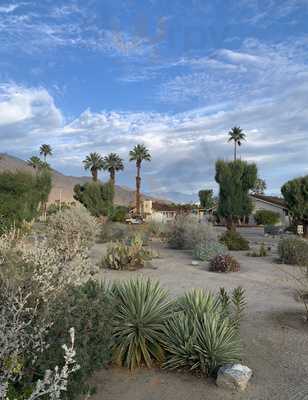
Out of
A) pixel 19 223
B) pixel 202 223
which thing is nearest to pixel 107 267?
pixel 19 223

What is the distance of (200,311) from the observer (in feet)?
20.2

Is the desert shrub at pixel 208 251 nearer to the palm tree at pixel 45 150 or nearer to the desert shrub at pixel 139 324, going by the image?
the desert shrub at pixel 139 324

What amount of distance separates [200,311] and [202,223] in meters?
17.4

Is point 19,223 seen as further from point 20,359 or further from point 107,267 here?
point 20,359

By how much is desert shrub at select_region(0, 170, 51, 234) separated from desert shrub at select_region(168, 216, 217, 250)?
24.6 feet

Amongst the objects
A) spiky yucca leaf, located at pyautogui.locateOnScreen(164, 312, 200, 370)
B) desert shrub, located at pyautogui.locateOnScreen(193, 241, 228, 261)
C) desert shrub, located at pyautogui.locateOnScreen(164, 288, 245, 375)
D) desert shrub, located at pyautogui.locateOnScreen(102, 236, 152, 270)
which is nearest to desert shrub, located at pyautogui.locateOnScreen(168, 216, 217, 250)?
desert shrub, located at pyautogui.locateOnScreen(193, 241, 228, 261)

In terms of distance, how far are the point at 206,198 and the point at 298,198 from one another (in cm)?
4581

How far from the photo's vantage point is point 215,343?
560cm

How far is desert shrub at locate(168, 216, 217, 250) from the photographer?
2188cm

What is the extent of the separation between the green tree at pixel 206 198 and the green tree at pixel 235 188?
44.4 metres

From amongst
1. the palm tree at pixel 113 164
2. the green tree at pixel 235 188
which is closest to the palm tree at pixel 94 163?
the palm tree at pixel 113 164

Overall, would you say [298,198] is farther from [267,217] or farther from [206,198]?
[206,198]

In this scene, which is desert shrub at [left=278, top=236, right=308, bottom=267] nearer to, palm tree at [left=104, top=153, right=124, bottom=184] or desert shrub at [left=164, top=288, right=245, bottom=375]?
desert shrub at [left=164, top=288, right=245, bottom=375]

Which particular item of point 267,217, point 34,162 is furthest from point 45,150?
point 267,217
